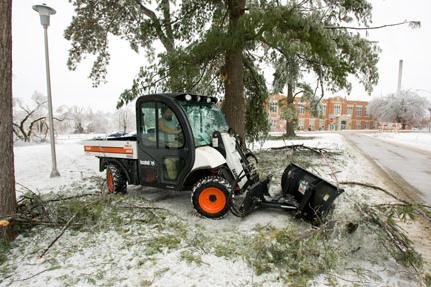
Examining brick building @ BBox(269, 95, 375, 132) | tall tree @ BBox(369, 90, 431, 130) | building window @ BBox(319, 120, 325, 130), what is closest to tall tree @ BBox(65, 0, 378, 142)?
tall tree @ BBox(369, 90, 431, 130)

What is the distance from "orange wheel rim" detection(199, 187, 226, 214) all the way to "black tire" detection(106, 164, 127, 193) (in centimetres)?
196

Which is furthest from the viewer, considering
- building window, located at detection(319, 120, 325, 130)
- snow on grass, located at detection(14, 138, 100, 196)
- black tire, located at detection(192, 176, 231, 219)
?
building window, located at detection(319, 120, 325, 130)

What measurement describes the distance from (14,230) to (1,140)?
1.21m

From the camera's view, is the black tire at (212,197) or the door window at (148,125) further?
the door window at (148,125)

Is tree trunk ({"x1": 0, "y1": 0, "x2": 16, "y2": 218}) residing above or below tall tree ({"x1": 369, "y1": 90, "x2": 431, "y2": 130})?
below

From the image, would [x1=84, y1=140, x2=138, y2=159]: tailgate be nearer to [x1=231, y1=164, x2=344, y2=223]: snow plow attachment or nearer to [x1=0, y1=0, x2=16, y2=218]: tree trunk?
[x1=0, y1=0, x2=16, y2=218]: tree trunk

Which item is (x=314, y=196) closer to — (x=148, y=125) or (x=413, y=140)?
(x=148, y=125)

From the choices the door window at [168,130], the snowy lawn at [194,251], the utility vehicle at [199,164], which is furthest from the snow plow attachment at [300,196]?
the door window at [168,130]

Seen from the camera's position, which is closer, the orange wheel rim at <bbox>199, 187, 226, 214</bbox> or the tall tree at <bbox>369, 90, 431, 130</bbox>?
the orange wheel rim at <bbox>199, 187, 226, 214</bbox>

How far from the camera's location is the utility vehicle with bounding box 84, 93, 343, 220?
12.8 ft

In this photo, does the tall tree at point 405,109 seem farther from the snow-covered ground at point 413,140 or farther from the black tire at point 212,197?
the black tire at point 212,197

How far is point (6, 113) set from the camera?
10.2 feet

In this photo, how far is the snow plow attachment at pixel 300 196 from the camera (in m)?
3.47

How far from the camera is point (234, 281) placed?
8.05 feet
